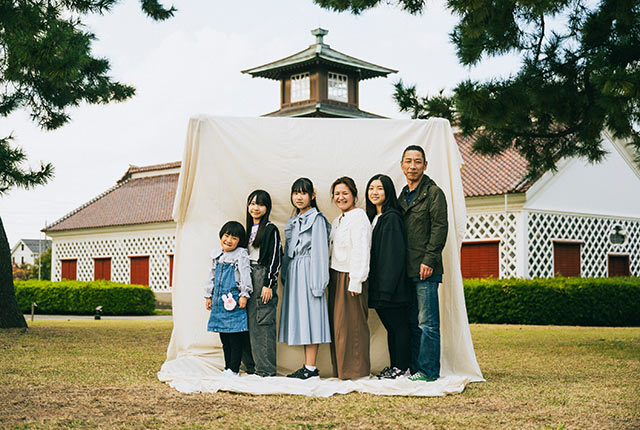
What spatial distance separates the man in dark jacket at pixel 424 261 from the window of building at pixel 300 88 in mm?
17033

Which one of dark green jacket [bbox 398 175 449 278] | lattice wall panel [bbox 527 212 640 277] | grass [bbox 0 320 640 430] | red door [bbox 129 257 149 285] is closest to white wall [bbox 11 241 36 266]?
red door [bbox 129 257 149 285]

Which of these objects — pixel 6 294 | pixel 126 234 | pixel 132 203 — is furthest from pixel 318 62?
pixel 6 294

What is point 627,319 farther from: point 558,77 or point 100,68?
point 100,68

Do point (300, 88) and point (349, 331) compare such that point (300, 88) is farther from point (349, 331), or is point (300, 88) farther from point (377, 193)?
point (349, 331)

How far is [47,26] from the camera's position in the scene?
22.5ft

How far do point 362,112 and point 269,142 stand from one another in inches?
682

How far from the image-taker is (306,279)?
5.13 m

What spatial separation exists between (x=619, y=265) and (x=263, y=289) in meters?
14.6

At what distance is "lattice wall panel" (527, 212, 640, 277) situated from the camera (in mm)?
15688

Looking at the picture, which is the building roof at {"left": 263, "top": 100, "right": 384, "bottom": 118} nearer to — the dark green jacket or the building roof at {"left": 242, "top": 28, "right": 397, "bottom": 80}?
the building roof at {"left": 242, "top": 28, "right": 397, "bottom": 80}

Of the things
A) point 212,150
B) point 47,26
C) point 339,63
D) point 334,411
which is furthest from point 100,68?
point 339,63

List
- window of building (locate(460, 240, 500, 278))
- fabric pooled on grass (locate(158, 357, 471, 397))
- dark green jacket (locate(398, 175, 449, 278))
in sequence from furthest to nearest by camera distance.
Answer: window of building (locate(460, 240, 500, 278)) < dark green jacket (locate(398, 175, 449, 278)) < fabric pooled on grass (locate(158, 357, 471, 397))

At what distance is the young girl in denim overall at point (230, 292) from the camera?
16.8 feet

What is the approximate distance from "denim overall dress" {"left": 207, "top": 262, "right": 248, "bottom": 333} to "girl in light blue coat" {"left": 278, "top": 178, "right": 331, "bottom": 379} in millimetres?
339
